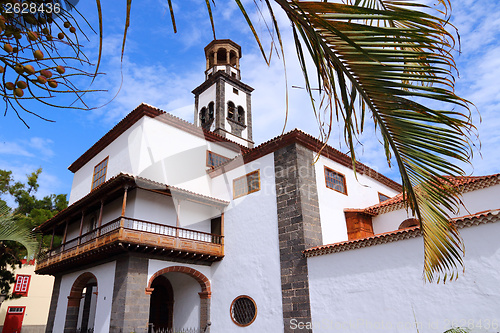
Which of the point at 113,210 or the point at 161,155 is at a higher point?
the point at 161,155

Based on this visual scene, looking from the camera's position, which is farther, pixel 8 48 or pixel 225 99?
pixel 225 99

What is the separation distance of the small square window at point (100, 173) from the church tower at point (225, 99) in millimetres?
7183

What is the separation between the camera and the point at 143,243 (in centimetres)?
1117

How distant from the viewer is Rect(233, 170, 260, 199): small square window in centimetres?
1313

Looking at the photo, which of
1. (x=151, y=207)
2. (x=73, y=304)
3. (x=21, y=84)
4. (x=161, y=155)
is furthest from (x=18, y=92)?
(x=73, y=304)

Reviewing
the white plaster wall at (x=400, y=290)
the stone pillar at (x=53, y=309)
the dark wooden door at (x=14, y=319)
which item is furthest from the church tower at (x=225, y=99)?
the dark wooden door at (x=14, y=319)

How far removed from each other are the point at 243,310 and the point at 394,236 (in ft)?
18.7

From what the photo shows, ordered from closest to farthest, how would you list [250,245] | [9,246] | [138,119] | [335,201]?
[250,245], [335,201], [138,119], [9,246]

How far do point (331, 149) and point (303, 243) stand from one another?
415 cm

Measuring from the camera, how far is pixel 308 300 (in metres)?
10.1

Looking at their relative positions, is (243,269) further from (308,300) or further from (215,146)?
(215,146)

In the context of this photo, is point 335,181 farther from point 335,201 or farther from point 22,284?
point 22,284

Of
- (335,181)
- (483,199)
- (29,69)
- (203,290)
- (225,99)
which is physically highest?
(225,99)

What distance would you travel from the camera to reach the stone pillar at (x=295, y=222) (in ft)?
34.1
